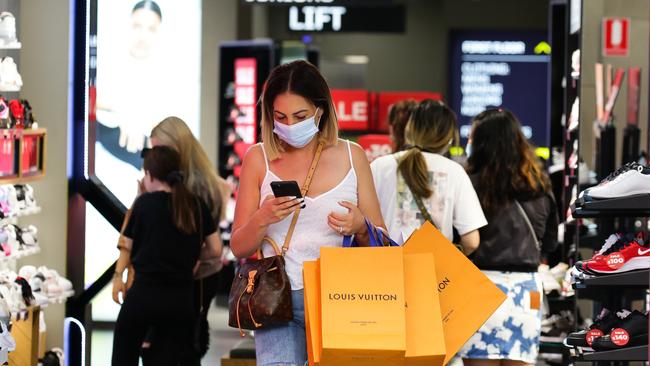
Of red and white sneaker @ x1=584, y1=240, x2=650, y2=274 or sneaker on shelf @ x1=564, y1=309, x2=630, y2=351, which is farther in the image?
sneaker on shelf @ x1=564, y1=309, x2=630, y2=351

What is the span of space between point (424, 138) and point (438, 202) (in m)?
0.32

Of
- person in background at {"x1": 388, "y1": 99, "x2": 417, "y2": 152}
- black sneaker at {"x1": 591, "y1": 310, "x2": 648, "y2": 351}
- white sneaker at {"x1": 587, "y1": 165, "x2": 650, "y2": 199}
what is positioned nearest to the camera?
white sneaker at {"x1": 587, "y1": 165, "x2": 650, "y2": 199}

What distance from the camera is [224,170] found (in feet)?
39.9

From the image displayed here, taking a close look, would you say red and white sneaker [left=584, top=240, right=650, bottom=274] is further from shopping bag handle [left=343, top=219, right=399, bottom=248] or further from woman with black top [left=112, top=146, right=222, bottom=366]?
woman with black top [left=112, top=146, right=222, bottom=366]

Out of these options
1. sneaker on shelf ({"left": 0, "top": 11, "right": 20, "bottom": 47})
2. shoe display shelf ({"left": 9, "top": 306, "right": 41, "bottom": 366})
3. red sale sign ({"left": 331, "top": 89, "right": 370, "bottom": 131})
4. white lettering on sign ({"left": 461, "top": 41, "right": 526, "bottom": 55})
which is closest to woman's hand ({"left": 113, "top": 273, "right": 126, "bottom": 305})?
shoe display shelf ({"left": 9, "top": 306, "right": 41, "bottom": 366})

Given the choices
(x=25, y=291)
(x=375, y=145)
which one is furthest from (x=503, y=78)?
(x=25, y=291)

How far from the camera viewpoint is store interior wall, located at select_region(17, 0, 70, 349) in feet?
21.1

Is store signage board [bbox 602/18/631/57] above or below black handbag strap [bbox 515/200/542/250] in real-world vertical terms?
above

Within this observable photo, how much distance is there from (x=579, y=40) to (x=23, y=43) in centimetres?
296

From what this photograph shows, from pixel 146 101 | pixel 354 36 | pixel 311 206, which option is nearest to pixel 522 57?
pixel 354 36

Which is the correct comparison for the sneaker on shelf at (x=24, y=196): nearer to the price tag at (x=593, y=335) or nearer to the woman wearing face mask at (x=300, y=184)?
the woman wearing face mask at (x=300, y=184)

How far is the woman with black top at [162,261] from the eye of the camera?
5.70 m

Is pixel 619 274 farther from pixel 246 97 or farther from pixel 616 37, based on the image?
pixel 246 97

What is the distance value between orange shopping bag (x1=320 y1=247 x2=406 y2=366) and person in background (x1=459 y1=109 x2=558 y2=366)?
182 cm
